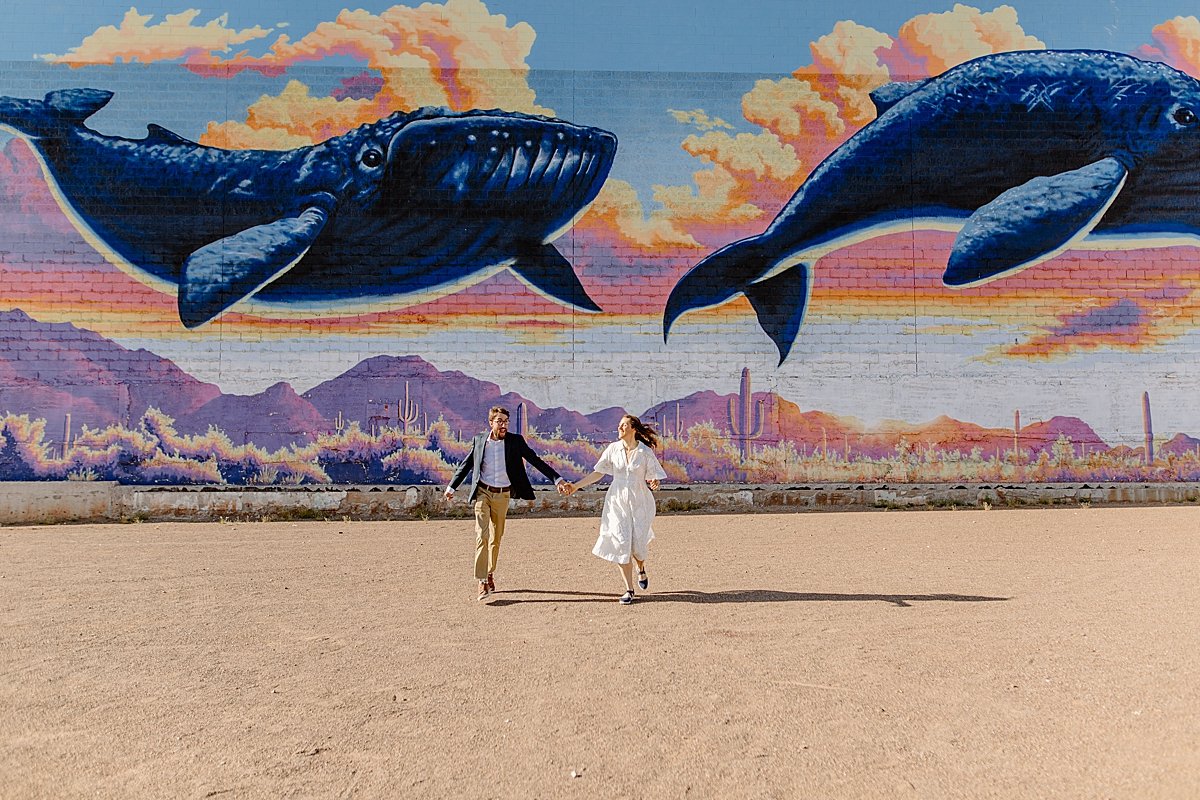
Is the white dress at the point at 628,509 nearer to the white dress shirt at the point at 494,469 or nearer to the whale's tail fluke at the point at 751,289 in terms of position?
the white dress shirt at the point at 494,469

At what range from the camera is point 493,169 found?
16.2 meters

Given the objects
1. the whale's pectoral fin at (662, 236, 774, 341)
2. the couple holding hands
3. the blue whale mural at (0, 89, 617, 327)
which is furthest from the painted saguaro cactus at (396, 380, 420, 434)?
the couple holding hands

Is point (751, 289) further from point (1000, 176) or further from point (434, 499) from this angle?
point (434, 499)

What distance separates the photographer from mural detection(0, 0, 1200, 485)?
15633 millimetres

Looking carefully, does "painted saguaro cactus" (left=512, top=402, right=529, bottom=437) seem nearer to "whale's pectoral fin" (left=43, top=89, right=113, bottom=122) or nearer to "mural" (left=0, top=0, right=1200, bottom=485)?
"mural" (left=0, top=0, right=1200, bottom=485)

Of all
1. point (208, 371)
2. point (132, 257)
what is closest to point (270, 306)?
point (208, 371)

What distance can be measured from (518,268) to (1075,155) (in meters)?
10.2

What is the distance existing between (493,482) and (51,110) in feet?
43.0

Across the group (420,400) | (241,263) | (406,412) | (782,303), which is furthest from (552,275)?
(241,263)

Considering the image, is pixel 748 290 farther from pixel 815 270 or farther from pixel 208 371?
pixel 208 371

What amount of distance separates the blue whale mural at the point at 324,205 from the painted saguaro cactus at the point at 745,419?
2.98m

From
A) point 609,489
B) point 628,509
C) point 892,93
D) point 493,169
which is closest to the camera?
point 628,509

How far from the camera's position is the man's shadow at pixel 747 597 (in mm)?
7609

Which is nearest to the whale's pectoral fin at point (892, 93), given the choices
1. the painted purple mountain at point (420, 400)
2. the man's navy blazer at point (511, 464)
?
the painted purple mountain at point (420, 400)
